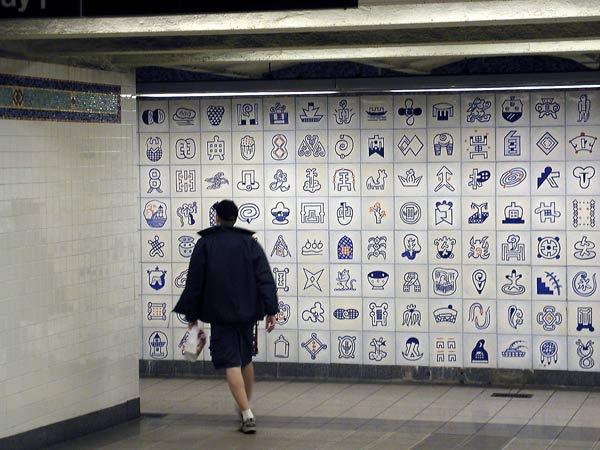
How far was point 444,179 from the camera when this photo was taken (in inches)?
447

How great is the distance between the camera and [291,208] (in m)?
11.7

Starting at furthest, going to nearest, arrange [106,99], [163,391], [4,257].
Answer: [163,391], [106,99], [4,257]

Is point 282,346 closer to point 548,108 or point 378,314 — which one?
point 378,314

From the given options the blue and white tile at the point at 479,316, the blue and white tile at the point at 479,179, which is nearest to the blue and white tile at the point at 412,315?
the blue and white tile at the point at 479,316

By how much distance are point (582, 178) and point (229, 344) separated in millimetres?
3592

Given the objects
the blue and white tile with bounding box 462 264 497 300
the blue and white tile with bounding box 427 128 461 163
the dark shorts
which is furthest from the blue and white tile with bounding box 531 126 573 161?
the dark shorts

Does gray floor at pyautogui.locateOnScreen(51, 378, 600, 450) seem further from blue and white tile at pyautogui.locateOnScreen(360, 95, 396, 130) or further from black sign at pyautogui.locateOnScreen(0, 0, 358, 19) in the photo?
black sign at pyautogui.locateOnScreen(0, 0, 358, 19)

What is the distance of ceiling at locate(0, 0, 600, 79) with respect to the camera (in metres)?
7.20

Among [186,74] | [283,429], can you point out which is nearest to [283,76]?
[186,74]

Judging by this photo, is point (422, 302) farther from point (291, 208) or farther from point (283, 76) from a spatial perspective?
point (283, 76)

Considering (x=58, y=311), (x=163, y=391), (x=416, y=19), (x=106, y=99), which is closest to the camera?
(x=416, y=19)

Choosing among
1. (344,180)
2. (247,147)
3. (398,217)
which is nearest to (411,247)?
(398,217)

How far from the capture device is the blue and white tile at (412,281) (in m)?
11.5

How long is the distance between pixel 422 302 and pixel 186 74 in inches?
118
